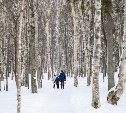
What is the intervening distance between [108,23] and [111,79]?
3538 mm

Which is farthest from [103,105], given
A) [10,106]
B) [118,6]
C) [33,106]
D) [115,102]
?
[118,6]

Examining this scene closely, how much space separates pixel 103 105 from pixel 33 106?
3.48 meters

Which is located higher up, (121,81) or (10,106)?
(121,81)

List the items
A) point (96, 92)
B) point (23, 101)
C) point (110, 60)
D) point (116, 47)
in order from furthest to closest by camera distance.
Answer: point (116, 47) < point (110, 60) < point (23, 101) < point (96, 92)

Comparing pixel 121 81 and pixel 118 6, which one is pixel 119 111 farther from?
pixel 118 6

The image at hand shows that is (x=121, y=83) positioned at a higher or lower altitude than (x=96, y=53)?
lower

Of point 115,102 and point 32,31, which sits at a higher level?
point 32,31

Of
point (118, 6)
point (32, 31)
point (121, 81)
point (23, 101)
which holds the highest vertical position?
point (118, 6)

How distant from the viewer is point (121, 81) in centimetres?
1471

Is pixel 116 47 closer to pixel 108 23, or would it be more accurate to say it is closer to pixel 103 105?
pixel 108 23

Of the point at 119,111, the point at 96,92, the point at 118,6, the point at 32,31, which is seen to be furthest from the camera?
the point at 118,6

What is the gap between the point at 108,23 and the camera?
20422 millimetres

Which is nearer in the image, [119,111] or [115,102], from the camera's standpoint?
[119,111]

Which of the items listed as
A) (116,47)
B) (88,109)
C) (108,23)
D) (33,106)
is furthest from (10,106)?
(116,47)
